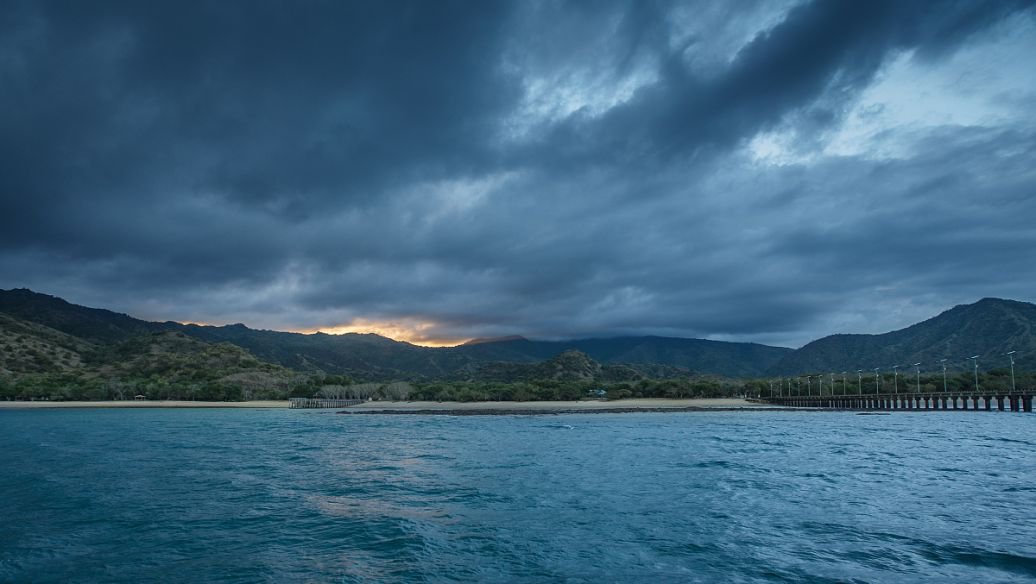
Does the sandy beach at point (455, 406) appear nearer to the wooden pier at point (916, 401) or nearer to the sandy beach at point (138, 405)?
the sandy beach at point (138, 405)

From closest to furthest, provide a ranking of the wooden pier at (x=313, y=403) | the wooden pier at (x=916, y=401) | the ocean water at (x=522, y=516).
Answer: the ocean water at (x=522, y=516), the wooden pier at (x=916, y=401), the wooden pier at (x=313, y=403)

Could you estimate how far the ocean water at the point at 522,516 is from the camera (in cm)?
1428

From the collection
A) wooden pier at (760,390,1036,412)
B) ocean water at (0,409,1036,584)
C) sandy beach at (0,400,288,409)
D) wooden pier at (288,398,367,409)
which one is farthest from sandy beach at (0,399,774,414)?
ocean water at (0,409,1036,584)

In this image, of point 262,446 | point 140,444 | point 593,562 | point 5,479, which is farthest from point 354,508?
point 140,444

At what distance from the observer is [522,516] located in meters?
20.2

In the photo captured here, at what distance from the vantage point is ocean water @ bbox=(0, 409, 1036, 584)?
14.3 m

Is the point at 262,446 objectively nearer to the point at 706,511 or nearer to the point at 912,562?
the point at 706,511

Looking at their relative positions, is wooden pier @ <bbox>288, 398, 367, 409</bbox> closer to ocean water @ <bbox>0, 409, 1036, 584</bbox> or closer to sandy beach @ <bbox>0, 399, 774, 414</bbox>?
sandy beach @ <bbox>0, 399, 774, 414</bbox>

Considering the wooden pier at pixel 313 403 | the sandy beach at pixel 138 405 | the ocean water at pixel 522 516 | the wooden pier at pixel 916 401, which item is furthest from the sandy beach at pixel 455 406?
the ocean water at pixel 522 516

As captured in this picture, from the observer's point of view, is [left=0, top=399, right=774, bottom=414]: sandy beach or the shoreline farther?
[left=0, top=399, right=774, bottom=414]: sandy beach

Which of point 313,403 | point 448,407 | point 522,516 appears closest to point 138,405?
point 313,403

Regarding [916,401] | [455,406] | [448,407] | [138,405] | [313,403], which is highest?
[916,401]

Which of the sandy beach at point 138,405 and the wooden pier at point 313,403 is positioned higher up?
the wooden pier at point 313,403

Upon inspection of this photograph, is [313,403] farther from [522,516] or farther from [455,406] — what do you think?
[522,516]
